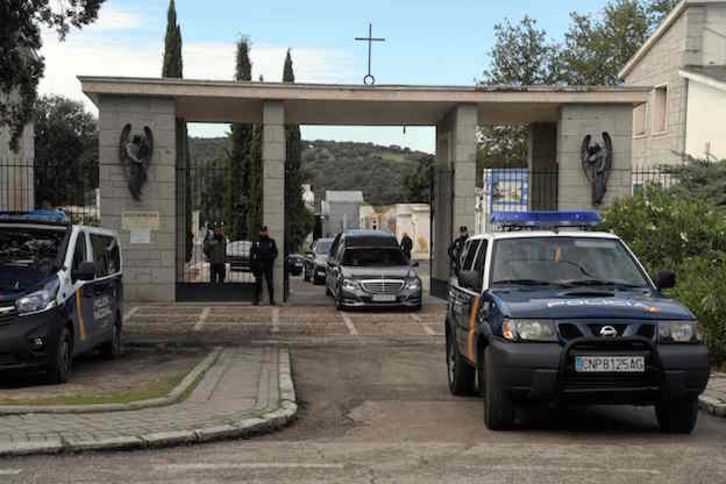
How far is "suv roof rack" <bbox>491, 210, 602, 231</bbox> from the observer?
10633 millimetres

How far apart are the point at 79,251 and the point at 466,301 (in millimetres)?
5322

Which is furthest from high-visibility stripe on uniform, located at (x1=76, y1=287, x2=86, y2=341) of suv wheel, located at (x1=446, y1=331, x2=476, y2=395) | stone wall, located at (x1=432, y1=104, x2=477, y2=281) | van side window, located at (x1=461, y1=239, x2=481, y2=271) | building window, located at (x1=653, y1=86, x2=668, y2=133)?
building window, located at (x1=653, y1=86, x2=668, y2=133)

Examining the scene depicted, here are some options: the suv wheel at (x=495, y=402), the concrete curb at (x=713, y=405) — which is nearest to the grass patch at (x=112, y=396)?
the suv wheel at (x=495, y=402)

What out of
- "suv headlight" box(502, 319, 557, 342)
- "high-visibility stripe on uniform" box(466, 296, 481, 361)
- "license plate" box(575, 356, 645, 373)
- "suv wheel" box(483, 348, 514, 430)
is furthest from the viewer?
"high-visibility stripe on uniform" box(466, 296, 481, 361)

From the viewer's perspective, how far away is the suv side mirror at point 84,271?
11367 mm

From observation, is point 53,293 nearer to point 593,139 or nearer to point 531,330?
point 531,330

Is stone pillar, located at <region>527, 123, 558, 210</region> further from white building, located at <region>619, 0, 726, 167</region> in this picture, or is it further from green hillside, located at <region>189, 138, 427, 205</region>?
green hillside, located at <region>189, 138, 427, 205</region>

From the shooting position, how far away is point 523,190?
3634cm

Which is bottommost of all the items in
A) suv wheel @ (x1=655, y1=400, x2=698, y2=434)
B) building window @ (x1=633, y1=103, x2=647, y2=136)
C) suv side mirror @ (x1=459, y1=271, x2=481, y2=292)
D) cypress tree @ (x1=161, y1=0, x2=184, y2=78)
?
suv wheel @ (x1=655, y1=400, x2=698, y2=434)

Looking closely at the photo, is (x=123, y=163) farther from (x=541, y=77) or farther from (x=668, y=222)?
(x=541, y=77)

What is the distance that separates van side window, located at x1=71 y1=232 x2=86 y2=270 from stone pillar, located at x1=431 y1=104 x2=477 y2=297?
1255 cm

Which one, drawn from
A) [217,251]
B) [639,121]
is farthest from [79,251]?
[639,121]

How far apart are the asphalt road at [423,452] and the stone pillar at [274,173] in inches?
495

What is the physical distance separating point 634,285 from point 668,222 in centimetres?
642
